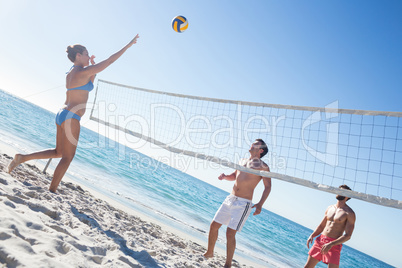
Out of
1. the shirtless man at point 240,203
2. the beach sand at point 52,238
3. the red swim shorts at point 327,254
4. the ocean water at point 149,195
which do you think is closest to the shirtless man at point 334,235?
the red swim shorts at point 327,254

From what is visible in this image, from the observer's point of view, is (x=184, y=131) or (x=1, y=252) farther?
(x=184, y=131)

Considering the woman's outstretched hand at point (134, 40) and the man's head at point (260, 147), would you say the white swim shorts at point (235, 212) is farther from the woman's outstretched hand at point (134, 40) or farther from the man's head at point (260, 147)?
the woman's outstretched hand at point (134, 40)

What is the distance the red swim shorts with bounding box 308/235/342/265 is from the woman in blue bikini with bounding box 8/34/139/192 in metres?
3.07

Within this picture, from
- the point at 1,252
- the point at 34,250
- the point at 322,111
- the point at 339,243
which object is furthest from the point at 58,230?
the point at 322,111

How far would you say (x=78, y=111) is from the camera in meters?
2.86

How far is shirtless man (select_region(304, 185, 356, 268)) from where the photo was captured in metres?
3.17

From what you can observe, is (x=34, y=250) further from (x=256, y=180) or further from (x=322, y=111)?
(x=322, y=111)

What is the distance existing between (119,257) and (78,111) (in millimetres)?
1588

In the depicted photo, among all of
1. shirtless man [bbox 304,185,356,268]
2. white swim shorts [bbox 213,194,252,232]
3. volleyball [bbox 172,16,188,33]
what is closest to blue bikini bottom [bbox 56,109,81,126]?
white swim shorts [bbox 213,194,252,232]

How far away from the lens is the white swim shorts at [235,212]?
3029 mm

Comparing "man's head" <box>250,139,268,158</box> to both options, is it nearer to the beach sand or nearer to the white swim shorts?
the white swim shorts

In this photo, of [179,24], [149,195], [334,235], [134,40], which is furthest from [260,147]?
[149,195]

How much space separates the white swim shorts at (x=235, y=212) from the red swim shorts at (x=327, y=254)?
106 centimetres

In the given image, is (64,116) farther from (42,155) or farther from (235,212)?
(235,212)
